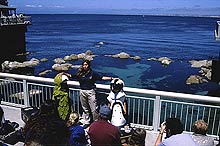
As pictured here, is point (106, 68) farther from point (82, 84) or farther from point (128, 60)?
point (82, 84)

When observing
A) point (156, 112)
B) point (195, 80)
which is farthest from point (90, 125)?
point (195, 80)

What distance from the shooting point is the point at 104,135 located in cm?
441

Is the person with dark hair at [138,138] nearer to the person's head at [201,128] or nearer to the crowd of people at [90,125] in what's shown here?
the crowd of people at [90,125]

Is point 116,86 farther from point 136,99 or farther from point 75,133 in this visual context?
point 75,133

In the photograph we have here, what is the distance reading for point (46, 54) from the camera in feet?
160

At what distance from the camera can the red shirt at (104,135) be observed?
4.37 m

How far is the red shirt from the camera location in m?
4.37

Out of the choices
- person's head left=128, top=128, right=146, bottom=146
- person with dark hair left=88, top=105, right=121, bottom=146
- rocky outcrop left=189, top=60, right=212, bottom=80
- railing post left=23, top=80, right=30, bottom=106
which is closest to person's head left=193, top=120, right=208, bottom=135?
person's head left=128, top=128, right=146, bottom=146

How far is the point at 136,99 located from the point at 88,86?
1.41 meters

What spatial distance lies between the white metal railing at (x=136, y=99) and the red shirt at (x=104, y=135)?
256 centimetres

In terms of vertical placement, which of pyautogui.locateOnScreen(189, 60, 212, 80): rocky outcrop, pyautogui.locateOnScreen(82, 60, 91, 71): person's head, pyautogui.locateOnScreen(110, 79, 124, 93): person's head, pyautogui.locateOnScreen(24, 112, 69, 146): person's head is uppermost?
pyautogui.locateOnScreen(82, 60, 91, 71): person's head

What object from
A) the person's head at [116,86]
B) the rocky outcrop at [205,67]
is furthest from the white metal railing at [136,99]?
the rocky outcrop at [205,67]

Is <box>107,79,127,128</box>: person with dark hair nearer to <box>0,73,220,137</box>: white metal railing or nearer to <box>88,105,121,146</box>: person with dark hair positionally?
<box>0,73,220,137</box>: white metal railing

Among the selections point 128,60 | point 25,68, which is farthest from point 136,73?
point 25,68
